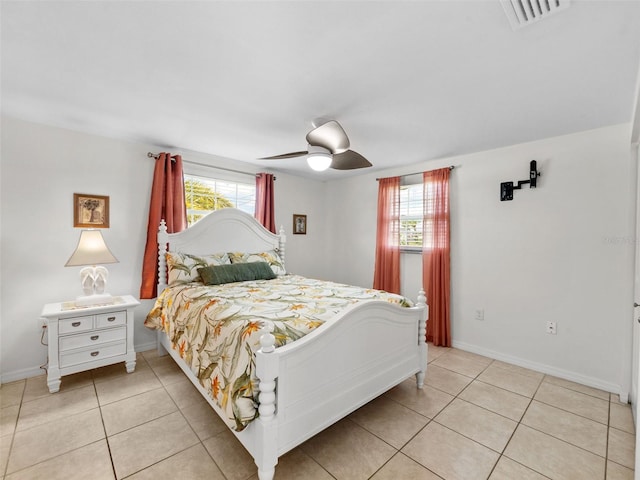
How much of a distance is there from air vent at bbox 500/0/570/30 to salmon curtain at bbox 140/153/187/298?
3.17m

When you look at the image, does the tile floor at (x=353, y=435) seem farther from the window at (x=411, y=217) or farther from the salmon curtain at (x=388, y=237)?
the window at (x=411, y=217)

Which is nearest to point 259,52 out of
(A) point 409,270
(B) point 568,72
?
(B) point 568,72

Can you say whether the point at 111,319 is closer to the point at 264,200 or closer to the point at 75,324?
the point at 75,324

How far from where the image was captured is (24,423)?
77.5 inches

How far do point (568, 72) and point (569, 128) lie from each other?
113 centimetres

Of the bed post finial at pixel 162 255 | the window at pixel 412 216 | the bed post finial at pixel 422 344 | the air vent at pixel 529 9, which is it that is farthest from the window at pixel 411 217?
the bed post finial at pixel 162 255

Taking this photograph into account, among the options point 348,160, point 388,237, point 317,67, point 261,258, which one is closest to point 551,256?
point 388,237

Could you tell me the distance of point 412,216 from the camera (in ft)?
12.9

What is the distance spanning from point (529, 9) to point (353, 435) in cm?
248

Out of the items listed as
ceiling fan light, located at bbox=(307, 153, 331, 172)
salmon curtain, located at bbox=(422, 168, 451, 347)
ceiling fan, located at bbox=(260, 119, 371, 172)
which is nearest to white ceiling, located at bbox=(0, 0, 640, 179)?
ceiling fan, located at bbox=(260, 119, 371, 172)

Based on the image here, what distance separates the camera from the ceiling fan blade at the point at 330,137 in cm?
219

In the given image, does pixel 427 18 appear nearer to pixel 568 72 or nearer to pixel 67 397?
pixel 568 72

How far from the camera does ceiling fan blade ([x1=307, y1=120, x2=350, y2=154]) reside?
2.19 m

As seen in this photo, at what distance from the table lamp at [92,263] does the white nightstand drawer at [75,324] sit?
154 millimetres
